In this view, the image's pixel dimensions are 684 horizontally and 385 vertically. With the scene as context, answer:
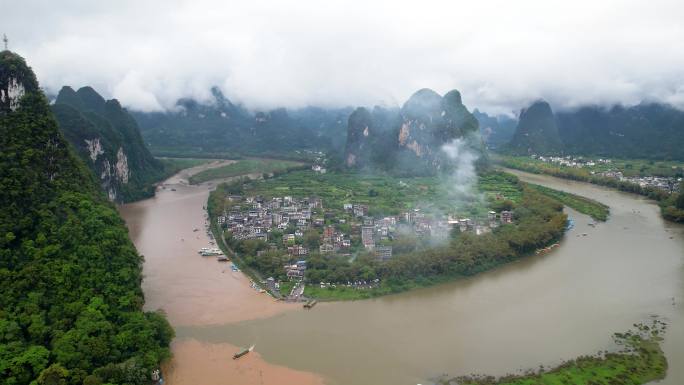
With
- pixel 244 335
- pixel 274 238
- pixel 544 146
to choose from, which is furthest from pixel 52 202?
pixel 544 146

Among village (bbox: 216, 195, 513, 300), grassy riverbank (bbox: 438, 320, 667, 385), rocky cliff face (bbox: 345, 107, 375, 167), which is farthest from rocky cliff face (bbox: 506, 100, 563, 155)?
grassy riverbank (bbox: 438, 320, 667, 385)

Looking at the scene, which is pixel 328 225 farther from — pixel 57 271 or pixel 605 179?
pixel 605 179

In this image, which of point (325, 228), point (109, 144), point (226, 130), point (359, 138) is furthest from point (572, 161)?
point (109, 144)

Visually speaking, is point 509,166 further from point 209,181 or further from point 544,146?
point 209,181

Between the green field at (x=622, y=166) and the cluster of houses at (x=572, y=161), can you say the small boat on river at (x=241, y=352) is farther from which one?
the cluster of houses at (x=572, y=161)

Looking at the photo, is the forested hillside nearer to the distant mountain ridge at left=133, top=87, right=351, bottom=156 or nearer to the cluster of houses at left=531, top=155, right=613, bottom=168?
the distant mountain ridge at left=133, top=87, right=351, bottom=156

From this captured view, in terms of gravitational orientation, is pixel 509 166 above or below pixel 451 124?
below
